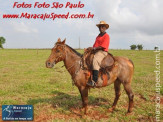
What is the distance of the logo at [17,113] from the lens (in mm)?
5184

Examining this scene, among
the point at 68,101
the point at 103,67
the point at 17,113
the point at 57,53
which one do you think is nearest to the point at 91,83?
the point at 103,67

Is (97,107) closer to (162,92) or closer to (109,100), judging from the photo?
(109,100)

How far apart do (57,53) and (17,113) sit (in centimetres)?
269

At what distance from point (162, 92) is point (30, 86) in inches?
298

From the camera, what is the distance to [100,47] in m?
5.29

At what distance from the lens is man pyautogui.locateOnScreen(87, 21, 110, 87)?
16.8 ft

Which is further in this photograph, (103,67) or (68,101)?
(68,101)

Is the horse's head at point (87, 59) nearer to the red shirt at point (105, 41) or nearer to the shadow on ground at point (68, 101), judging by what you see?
the red shirt at point (105, 41)

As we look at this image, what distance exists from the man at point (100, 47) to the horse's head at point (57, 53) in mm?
1062

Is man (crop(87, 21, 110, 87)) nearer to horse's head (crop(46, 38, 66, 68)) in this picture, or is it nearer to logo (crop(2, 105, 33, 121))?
horse's head (crop(46, 38, 66, 68))

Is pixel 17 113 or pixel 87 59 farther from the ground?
pixel 87 59

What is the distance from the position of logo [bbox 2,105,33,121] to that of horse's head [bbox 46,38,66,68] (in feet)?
6.49

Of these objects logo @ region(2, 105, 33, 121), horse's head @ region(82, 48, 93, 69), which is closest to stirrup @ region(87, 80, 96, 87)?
horse's head @ region(82, 48, 93, 69)

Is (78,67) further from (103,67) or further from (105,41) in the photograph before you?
(105,41)
